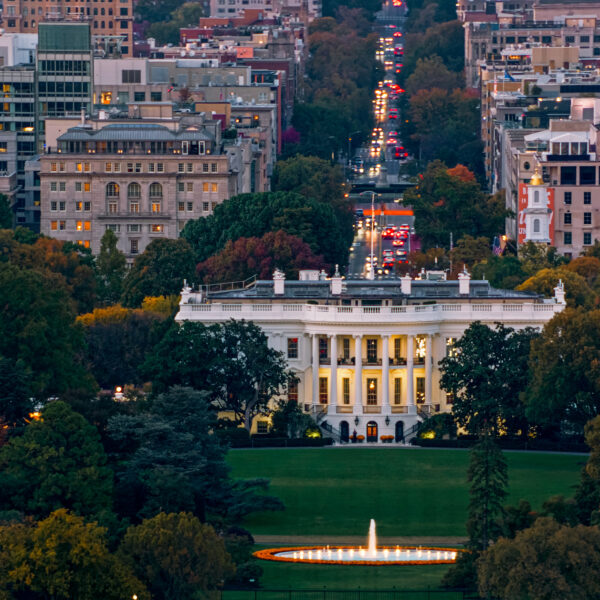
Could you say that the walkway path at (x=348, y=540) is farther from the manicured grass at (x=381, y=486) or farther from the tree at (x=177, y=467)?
the tree at (x=177, y=467)

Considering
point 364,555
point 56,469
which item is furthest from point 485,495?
point 56,469

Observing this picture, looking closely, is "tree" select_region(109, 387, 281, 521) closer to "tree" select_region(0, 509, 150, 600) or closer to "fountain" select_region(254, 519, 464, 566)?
"fountain" select_region(254, 519, 464, 566)

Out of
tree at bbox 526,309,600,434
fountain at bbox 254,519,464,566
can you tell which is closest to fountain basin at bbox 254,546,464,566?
fountain at bbox 254,519,464,566

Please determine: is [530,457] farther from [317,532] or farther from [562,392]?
[317,532]

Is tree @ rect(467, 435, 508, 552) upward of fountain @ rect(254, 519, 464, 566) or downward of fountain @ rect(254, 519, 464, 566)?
upward

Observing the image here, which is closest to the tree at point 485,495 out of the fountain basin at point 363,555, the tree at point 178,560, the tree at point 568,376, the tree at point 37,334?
the fountain basin at point 363,555

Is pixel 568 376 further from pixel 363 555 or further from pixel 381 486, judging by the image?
pixel 363 555

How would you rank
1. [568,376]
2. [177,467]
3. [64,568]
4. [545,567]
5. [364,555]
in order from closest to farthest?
1. [545,567]
2. [64,568]
3. [364,555]
4. [177,467]
5. [568,376]
